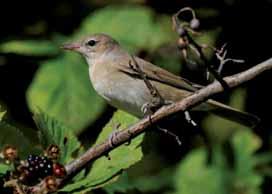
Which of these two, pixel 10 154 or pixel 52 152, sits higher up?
pixel 10 154

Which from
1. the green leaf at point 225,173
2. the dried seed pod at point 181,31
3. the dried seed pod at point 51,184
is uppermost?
the dried seed pod at point 181,31

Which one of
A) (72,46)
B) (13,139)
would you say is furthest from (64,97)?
(13,139)

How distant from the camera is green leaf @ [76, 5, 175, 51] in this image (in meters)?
4.13

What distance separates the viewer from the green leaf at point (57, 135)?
2580 millimetres

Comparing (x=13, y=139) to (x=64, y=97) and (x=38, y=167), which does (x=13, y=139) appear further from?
(x=64, y=97)

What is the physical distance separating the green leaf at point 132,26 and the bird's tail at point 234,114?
0.45 meters

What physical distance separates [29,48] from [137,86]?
619mm

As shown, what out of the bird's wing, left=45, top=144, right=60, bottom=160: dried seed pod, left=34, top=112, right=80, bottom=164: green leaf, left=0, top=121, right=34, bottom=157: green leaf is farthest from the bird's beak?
left=45, top=144, right=60, bottom=160: dried seed pod

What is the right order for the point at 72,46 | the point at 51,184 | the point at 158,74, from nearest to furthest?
the point at 51,184 < the point at 158,74 < the point at 72,46

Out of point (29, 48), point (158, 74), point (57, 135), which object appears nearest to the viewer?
point (57, 135)

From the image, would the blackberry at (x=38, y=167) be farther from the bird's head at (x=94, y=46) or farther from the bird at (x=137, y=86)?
the bird's head at (x=94, y=46)

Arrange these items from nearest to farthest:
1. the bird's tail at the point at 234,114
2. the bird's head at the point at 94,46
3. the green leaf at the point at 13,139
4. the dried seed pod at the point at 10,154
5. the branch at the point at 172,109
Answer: the branch at the point at 172,109 → the dried seed pod at the point at 10,154 → the green leaf at the point at 13,139 → the bird's tail at the point at 234,114 → the bird's head at the point at 94,46

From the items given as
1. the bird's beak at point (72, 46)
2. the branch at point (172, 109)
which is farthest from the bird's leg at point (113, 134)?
the bird's beak at point (72, 46)

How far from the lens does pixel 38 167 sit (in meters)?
2.27
